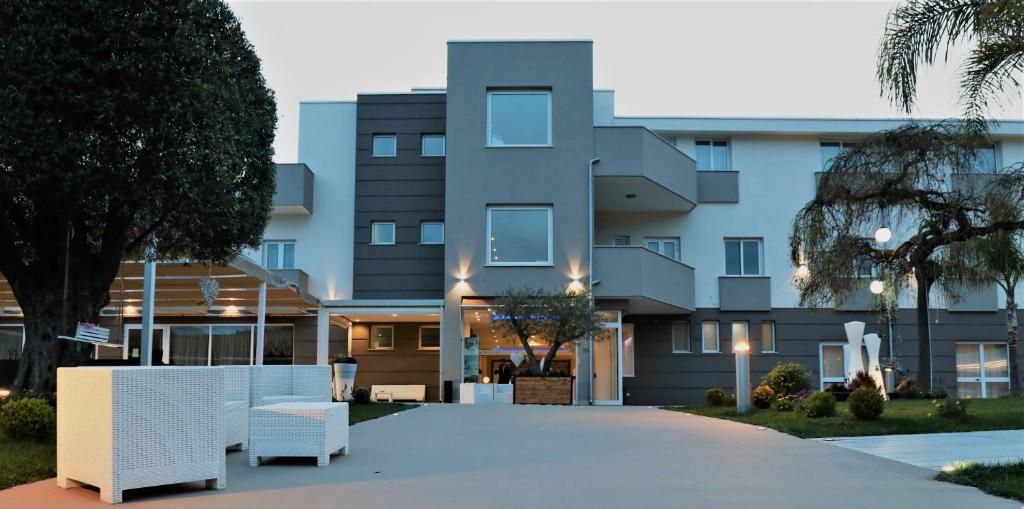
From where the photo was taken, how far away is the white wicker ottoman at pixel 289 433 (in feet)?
22.3

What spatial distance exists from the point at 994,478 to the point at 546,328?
11679 millimetres

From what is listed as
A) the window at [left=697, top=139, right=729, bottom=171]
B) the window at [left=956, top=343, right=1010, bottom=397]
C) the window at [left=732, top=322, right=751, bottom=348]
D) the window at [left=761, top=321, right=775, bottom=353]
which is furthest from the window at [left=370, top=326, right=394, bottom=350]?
the window at [left=956, top=343, right=1010, bottom=397]

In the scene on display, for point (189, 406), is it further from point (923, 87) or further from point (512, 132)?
point (512, 132)

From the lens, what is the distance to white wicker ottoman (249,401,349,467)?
268 inches

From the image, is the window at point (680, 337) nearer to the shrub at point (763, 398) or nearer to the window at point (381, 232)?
the window at point (381, 232)

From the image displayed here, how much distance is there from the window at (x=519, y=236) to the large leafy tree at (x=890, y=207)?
20.1 ft

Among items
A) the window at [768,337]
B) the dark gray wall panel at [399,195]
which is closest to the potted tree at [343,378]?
the dark gray wall panel at [399,195]

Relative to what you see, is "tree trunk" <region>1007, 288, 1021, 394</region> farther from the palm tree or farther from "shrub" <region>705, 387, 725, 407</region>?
the palm tree

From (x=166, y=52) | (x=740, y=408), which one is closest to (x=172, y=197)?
(x=166, y=52)

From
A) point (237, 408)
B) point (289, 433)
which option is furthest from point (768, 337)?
point (289, 433)

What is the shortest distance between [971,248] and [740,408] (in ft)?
12.4

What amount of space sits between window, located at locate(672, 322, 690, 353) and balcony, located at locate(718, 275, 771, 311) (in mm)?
1049

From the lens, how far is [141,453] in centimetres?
541

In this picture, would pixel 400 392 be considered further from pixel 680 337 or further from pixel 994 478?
pixel 994 478
